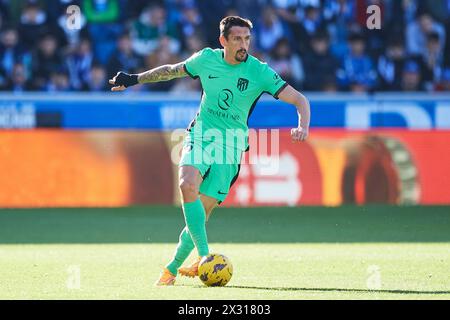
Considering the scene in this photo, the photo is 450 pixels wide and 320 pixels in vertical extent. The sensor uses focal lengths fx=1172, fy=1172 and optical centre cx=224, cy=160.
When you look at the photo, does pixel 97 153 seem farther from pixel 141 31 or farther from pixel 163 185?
pixel 141 31

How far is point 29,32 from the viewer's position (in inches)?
765

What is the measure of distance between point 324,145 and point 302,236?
389 cm

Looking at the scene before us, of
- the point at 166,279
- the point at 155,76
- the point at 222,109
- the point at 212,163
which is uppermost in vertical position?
the point at 155,76

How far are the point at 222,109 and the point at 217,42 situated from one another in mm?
10886

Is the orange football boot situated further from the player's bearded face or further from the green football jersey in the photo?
the player's bearded face

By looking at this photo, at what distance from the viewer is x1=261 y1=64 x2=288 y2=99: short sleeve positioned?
918cm

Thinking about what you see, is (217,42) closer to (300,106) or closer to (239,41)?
(239,41)

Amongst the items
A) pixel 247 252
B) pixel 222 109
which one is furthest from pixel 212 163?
pixel 247 252

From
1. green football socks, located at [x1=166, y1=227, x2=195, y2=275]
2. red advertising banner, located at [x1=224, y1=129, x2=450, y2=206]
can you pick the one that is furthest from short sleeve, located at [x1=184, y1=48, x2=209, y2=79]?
red advertising banner, located at [x1=224, y1=129, x2=450, y2=206]

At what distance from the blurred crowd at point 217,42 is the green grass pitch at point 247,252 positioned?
139 inches

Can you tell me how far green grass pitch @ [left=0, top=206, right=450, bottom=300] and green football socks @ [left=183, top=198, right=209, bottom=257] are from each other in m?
0.30

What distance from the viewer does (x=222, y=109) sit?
30.4 feet

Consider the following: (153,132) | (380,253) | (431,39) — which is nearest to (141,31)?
(153,132)
